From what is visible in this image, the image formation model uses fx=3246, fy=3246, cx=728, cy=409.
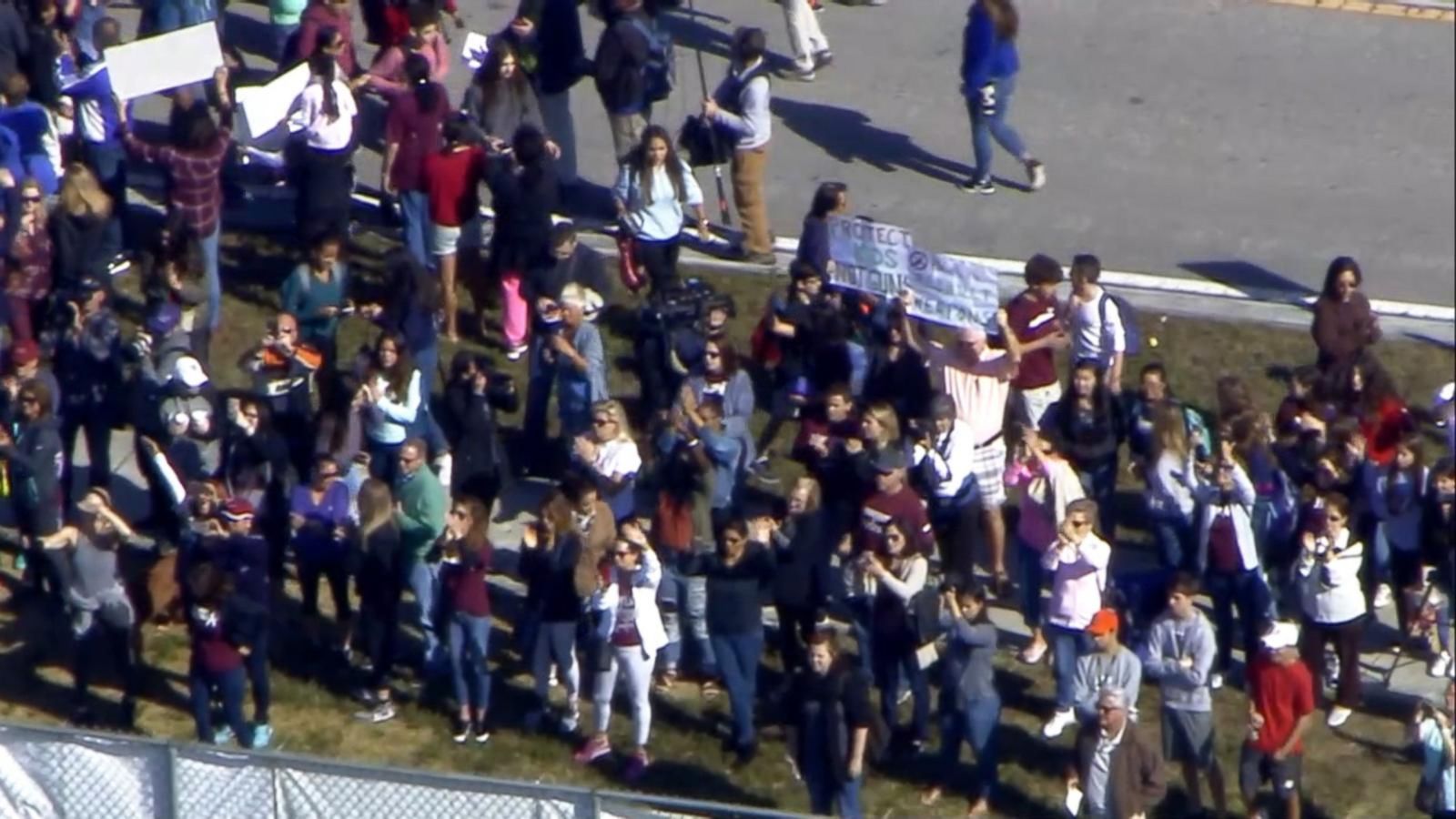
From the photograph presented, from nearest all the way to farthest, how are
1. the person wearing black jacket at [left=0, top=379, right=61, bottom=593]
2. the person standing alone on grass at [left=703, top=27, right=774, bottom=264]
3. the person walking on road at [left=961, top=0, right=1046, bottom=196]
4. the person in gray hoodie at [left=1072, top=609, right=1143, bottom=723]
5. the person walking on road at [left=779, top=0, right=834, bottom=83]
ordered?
1. the person in gray hoodie at [left=1072, top=609, right=1143, bottom=723]
2. the person wearing black jacket at [left=0, top=379, right=61, bottom=593]
3. the person walking on road at [left=961, top=0, right=1046, bottom=196]
4. the person standing alone on grass at [left=703, top=27, right=774, bottom=264]
5. the person walking on road at [left=779, top=0, right=834, bottom=83]

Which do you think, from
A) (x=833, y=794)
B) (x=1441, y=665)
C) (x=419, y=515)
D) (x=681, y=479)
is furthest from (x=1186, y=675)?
(x=419, y=515)

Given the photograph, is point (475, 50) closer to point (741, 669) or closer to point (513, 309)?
point (513, 309)

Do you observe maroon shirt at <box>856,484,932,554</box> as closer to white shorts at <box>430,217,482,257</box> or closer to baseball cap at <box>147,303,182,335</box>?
white shorts at <box>430,217,482,257</box>

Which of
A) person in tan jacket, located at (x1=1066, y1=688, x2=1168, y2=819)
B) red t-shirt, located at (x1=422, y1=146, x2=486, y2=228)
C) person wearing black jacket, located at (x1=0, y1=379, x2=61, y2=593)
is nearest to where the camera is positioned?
person in tan jacket, located at (x1=1066, y1=688, x2=1168, y2=819)

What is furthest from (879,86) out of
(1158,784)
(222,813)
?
(222,813)

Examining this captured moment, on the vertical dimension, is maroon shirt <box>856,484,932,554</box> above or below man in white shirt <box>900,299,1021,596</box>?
below

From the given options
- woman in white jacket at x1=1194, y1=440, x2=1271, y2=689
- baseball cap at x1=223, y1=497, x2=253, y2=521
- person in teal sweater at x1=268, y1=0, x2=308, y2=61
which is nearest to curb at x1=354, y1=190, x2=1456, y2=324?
person in teal sweater at x1=268, y1=0, x2=308, y2=61

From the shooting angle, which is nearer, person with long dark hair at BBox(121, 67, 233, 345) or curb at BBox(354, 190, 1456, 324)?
person with long dark hair at BBox(121, 67, 233, 345)
